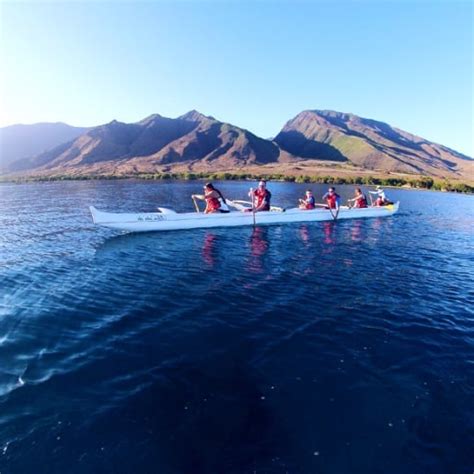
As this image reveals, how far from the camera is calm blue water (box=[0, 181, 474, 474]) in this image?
673 cm

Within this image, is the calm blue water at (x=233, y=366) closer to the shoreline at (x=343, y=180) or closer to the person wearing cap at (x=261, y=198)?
the person wearing cap at (x=261, y=198)

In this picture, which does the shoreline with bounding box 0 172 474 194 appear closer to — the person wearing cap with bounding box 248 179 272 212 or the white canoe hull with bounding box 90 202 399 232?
the white canoe hull with bounding box 90 202 399 232

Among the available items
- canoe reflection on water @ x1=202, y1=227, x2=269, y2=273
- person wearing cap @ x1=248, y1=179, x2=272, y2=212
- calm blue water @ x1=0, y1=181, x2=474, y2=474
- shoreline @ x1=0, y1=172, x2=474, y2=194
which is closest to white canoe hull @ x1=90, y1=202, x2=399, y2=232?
person wearing cap @ x1=248, y1=179, x2=272, y2=212

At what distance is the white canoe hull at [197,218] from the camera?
24875mm

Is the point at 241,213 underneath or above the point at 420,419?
above

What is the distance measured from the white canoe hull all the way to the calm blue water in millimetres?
5841

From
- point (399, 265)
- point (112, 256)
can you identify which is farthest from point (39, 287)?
point (399, 265)

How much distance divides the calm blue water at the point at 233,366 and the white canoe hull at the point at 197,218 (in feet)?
19.2

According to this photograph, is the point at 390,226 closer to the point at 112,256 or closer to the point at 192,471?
the point at 112,256

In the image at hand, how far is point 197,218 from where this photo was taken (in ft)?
91.1

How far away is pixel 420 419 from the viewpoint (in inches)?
302

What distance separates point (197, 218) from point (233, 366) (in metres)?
19.3

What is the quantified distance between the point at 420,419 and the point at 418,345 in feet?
11.4

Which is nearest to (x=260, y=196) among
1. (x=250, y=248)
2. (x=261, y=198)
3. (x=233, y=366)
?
(x=261, y=198)
